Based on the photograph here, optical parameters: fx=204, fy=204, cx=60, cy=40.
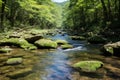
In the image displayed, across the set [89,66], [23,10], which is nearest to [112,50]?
[89,66]

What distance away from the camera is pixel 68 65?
1173 cm

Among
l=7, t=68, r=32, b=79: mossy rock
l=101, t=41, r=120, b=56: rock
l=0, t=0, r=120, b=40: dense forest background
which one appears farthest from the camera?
l=0, t=0, r=120, b=40: dense forest background

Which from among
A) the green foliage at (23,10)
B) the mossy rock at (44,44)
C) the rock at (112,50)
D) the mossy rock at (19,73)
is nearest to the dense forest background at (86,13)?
the green foliage at (23,10)

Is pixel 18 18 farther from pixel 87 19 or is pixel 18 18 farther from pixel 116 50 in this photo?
pixel 116 50

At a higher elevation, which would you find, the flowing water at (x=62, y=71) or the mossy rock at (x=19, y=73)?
the mossy rock at (x=19, y=73)

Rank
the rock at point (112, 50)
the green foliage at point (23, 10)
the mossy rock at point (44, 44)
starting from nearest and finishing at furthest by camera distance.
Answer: the rock at point (112, 50)
the mossy rock at point (44, 44)
the green foliage at point (23, 10)

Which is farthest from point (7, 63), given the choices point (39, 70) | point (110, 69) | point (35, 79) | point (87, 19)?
point (87, 19)

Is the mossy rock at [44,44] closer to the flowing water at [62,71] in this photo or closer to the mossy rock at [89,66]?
the flowing water at [62,71]

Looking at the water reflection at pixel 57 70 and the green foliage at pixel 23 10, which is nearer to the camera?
the water reflection at pixel 57 70

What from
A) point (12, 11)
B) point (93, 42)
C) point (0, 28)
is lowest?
point (93, 42)

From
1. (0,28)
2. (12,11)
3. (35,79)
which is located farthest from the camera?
(12,11)

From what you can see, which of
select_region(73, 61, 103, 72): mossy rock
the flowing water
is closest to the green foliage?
the flowing water

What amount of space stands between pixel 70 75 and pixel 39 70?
1.77 m

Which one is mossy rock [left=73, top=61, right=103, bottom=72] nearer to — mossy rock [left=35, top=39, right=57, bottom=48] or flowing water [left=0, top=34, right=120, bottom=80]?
flowing water [left=0, top=34, right=120, bottom=80]
